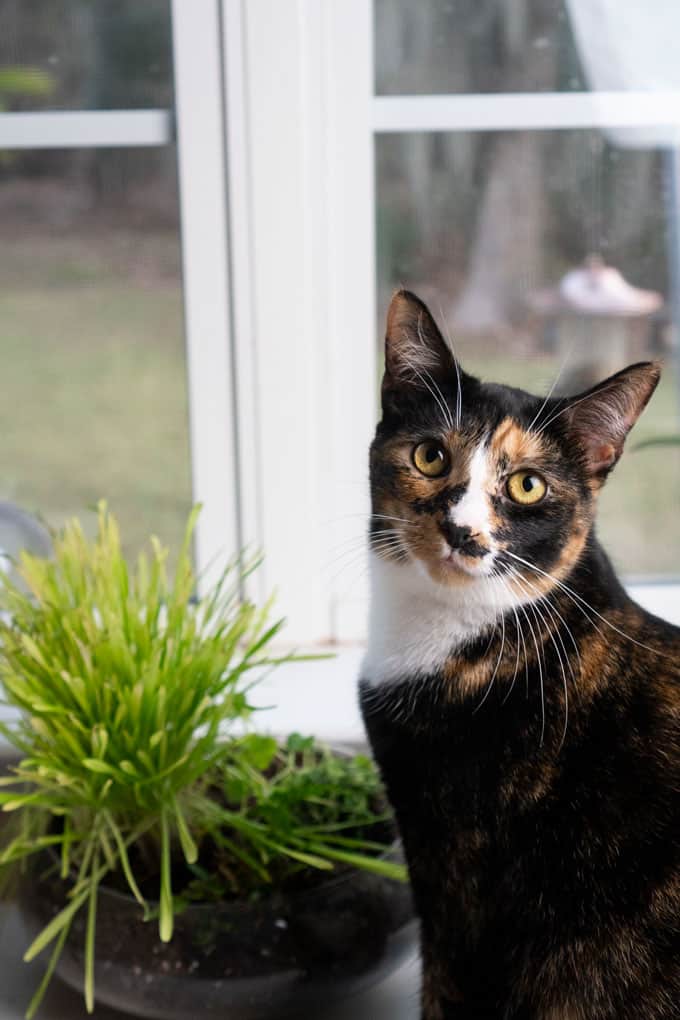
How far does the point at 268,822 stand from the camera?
101cm

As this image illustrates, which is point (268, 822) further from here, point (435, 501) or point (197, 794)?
point (435, 501)

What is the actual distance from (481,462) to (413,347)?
0.12m

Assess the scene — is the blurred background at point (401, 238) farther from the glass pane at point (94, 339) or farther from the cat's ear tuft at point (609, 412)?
the cat's ear tuft at point (609, 412)

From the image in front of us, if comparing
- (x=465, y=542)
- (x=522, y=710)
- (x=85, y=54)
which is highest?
(x=85, y=54)

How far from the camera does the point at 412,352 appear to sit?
35.6 inches

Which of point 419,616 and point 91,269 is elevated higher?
point 91,269

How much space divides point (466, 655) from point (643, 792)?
0.55ft

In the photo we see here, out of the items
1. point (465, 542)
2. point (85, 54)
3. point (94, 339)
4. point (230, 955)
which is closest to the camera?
point (465, 542)

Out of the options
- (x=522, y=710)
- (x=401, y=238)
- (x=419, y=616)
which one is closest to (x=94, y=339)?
(x=401, y=238)

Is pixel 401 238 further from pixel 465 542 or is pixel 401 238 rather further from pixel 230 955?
pixel 230 955

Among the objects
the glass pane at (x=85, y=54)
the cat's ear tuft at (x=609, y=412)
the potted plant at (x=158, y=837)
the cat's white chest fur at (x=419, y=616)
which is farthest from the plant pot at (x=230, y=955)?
the glass pane at (x=85, y=54)

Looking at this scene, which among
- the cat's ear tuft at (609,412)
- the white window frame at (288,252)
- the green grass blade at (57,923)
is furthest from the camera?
the white window frame at (288,252)

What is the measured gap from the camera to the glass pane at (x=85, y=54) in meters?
1.24

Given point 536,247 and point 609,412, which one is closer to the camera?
point 609,412
